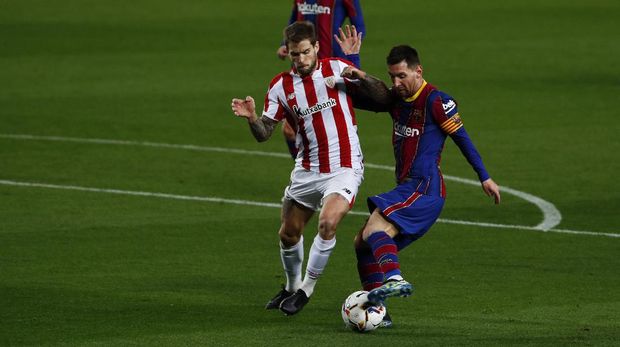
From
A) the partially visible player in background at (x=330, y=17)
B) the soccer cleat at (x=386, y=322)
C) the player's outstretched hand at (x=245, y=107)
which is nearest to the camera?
the soccer cleat at (x=386, y=322)

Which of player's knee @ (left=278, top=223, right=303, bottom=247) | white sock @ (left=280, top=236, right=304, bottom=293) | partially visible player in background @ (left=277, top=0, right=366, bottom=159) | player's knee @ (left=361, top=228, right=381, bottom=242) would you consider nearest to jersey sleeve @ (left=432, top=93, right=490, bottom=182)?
player's knee @ (left=361, top=228, right=381, bottom=242)

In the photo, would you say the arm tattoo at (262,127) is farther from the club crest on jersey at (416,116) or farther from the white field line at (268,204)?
the white field line at (268,204)

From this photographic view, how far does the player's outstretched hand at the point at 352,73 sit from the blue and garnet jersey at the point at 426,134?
1.02 ft

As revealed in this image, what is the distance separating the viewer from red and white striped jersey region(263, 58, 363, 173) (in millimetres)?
9508

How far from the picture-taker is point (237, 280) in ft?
34.7

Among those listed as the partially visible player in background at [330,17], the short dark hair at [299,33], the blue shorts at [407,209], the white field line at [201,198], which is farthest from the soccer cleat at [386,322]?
the partially visible player in background at [330,17]

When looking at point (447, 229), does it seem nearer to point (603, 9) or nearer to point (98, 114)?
point (98, 114)

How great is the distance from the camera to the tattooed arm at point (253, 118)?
909cm

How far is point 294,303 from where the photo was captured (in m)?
9.38

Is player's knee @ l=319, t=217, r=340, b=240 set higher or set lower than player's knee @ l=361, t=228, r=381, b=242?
lower

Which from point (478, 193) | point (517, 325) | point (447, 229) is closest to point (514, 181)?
point (478, 193)

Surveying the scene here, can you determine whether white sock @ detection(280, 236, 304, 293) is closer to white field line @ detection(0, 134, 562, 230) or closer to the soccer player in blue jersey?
the soccer player in blue jersey

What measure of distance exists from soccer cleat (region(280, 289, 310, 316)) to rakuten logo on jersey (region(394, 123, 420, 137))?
4.13 feet

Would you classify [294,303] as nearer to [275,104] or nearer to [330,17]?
[275,104]
